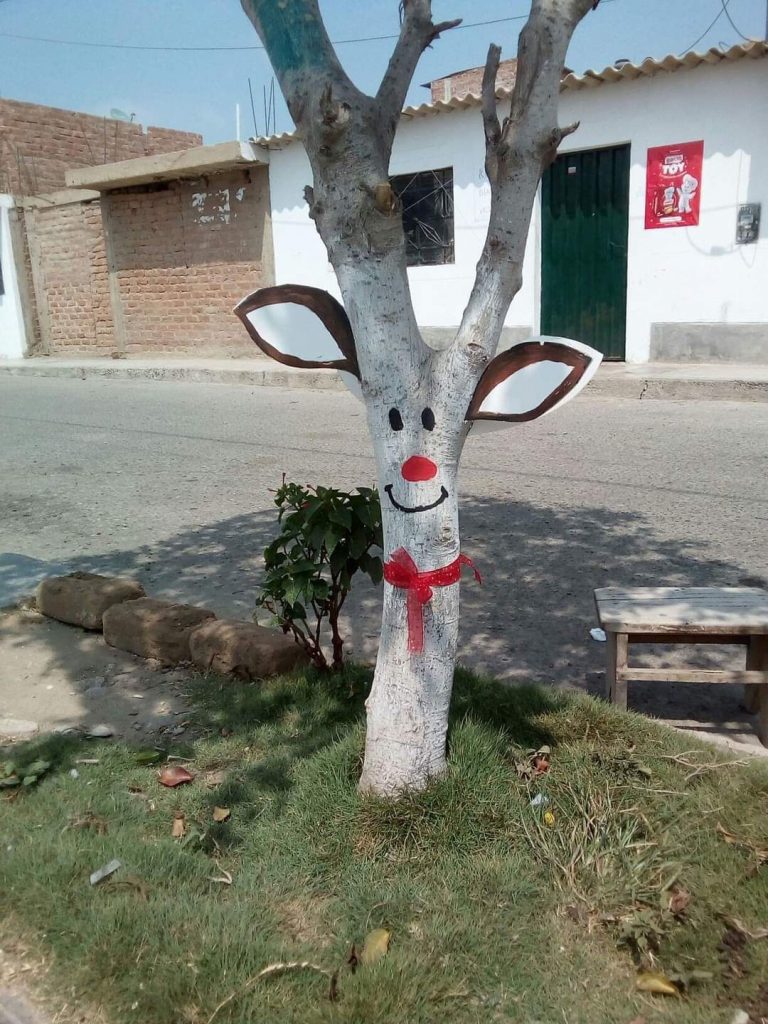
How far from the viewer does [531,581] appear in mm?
4746

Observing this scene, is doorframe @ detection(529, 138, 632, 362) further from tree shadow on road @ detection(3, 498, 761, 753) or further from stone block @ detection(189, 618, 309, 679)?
stone block @ detection(189, 618, 309, 679)

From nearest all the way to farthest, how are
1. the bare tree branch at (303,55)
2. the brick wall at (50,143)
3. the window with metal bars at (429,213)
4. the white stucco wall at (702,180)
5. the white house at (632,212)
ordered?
the bare tree branch at (303,55) < the white stucco wall at (702,180) < the white house at (632,212) < the window with metal bars at (429,213) < the brick wall at (50,143)

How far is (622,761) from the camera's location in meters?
2.73

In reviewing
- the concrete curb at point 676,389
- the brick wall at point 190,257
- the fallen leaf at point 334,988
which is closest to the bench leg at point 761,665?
the fallen leaf at point 334,988

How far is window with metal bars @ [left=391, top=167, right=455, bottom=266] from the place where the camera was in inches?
525

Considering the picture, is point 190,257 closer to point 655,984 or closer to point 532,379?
point 532,379

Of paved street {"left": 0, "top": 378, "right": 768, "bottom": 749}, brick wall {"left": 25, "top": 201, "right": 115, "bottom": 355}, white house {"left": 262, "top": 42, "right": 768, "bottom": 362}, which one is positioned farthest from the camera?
brick wall {"left": 25, "top": 201, "right": 115, "bottom": 355}

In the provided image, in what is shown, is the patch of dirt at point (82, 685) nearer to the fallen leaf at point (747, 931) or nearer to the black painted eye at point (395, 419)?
the black painted eye at point (395, 419)

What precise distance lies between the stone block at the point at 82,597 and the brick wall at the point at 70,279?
49.6 ft

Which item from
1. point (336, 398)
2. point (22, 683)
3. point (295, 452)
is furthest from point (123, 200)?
point (22, 683)

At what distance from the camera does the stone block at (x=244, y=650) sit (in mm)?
3496

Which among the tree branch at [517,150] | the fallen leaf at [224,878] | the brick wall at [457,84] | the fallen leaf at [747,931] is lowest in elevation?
the fallen leaf at [224,878]

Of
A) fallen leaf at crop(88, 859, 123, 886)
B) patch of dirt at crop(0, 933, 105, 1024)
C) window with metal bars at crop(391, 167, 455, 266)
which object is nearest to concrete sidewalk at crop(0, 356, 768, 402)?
window with metal bars at crop(391, 167, 455, 266)

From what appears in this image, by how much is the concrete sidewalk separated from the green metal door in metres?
0.74
